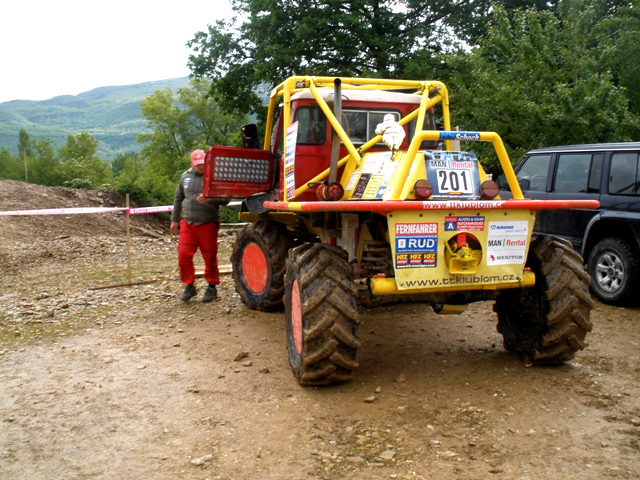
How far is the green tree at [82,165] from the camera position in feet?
92.3

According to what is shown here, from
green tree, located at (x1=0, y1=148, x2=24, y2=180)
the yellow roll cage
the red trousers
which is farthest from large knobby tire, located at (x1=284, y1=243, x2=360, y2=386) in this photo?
green tree, located at (x1=0, y1=148, x2=24, y2=180)

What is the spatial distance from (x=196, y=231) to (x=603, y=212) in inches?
193

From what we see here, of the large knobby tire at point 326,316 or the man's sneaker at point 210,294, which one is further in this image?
the man's sneaker at point 210,294

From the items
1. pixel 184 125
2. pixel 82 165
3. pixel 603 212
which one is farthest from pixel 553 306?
pixel 184 125

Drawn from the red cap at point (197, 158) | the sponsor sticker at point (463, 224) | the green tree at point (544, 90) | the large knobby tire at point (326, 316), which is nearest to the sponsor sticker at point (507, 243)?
the sponsor sticker at point (463, 224)

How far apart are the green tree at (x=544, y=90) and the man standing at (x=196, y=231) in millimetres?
6720

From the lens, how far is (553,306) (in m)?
4.91

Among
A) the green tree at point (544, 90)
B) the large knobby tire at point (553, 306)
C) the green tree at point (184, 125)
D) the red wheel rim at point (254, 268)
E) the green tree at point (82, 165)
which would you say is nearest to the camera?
the large knobby tire at point (553, 306)

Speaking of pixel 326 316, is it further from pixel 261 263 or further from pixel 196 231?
pixel 196 231

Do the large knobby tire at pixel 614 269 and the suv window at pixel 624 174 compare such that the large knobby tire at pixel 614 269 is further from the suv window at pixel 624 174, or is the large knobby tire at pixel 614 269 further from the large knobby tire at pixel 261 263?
the large knobby tire at pixel 261 263

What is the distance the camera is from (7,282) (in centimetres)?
969

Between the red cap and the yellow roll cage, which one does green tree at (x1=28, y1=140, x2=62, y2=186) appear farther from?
the yellow roll cage

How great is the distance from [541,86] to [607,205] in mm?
5658

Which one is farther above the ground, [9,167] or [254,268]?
[254,268]
